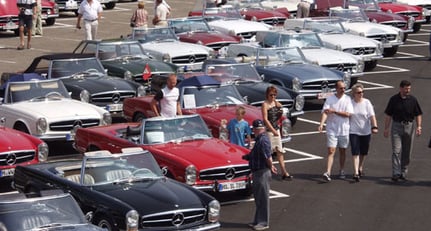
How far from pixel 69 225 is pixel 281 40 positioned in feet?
48.2

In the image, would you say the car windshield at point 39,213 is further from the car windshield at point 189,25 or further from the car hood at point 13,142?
the car windshield at point 189,25

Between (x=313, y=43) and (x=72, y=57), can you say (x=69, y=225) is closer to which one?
(x=72, y=57)

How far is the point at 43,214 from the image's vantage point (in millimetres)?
12266

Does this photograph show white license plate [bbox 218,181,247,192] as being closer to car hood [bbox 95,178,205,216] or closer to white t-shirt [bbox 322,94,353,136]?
car hood [bbox 95,178,205,216]

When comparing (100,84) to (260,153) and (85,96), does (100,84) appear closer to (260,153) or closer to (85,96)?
(85,96)

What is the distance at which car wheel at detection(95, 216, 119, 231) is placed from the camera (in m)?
13.0

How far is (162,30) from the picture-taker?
2823cm

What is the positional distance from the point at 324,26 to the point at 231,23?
344cm

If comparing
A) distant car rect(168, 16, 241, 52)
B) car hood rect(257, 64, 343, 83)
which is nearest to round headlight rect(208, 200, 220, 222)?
car hood rect(257, 64, 343, 83)

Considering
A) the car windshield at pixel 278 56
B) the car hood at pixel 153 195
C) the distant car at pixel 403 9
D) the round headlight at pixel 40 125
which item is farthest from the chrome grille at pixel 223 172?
the distant car at pixel 403 9

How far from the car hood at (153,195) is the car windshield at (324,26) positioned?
16.1 meters

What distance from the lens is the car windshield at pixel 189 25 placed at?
98.2 ft

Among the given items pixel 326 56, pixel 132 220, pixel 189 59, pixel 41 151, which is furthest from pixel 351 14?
pixel 132 220

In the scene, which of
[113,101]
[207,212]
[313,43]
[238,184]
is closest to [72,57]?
[113,101]
